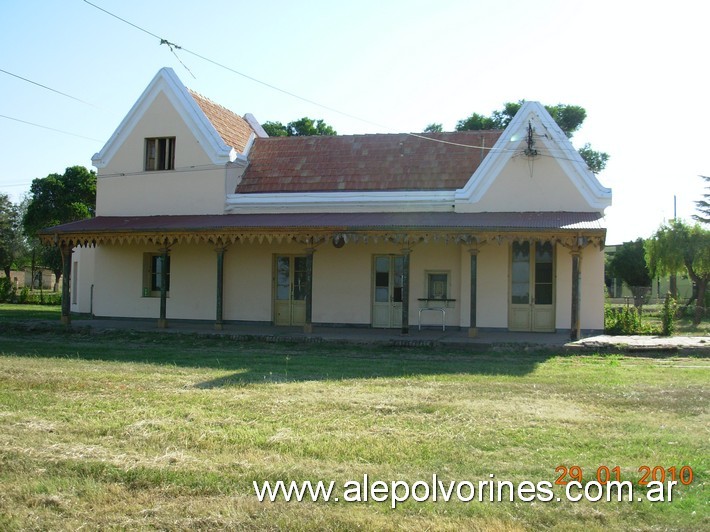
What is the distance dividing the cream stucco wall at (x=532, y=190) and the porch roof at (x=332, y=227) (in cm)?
34

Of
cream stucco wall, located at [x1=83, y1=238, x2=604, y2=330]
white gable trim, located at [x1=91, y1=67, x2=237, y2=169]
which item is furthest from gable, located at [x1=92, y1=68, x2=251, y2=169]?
cream stucco wall, located at [x1=83, y1=238, x2=604, y2=330]

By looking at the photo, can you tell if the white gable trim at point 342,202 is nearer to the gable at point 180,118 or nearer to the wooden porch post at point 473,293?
the gable at point 180,118

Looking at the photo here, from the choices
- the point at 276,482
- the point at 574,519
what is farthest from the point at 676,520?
the point at 276,482

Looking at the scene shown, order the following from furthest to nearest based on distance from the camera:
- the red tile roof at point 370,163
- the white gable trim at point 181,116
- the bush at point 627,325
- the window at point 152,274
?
the window at point 152,274, the white gable trim at point 181,116, the red tile roof at point 370,163, the bush at point 627,325

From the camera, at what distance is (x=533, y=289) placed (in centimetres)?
1856

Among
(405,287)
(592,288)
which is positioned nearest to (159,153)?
(405,287)

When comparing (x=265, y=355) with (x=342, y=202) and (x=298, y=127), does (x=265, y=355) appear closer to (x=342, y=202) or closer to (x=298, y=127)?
(x=342, y=202)

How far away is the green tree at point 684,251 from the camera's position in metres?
28.3

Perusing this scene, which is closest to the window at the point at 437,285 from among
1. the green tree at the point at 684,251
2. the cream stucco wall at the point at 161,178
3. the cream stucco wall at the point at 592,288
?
the cream stucco wall at the point at 592,288

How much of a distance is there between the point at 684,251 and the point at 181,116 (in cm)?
2080

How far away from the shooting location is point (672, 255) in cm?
2886

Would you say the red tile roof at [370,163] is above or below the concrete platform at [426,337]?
above

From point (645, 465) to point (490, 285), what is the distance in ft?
42.7

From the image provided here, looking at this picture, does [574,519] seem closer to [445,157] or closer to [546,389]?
[546,389]
